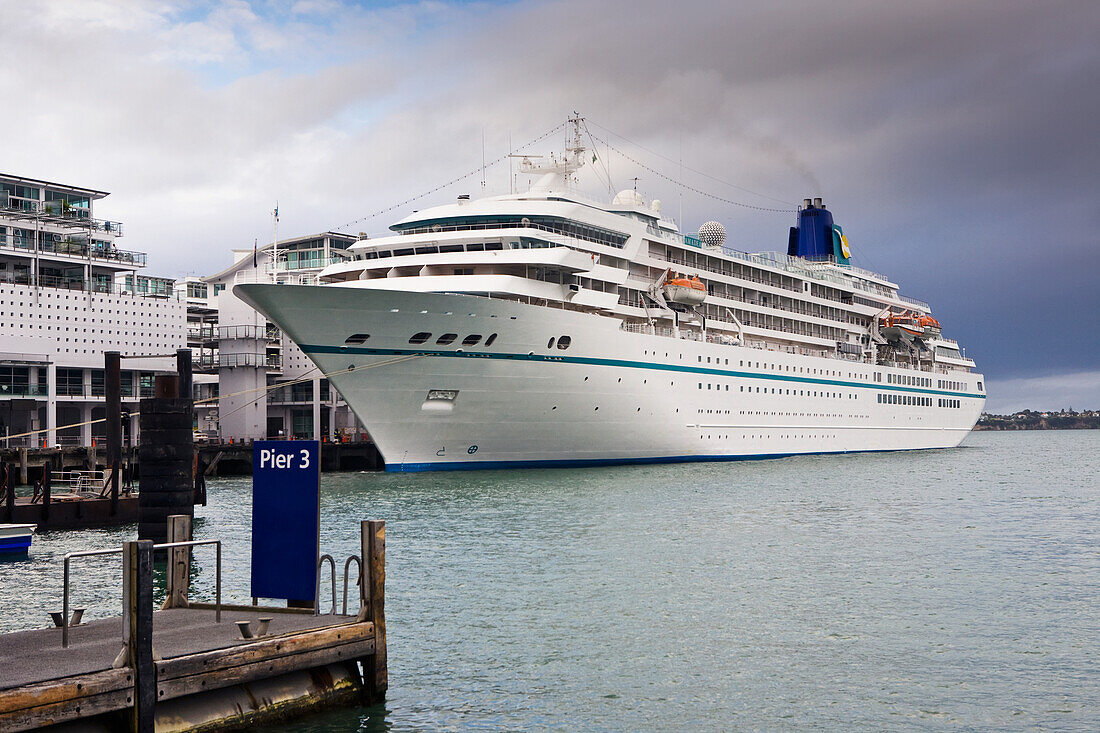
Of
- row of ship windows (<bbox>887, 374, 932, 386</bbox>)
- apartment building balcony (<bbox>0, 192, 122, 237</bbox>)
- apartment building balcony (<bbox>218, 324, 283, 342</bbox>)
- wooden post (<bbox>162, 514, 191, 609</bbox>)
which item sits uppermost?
apartment building balcony (<bbox>0, 192, 122, 237</bbox>)

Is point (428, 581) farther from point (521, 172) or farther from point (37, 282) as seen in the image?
point (37, 282)

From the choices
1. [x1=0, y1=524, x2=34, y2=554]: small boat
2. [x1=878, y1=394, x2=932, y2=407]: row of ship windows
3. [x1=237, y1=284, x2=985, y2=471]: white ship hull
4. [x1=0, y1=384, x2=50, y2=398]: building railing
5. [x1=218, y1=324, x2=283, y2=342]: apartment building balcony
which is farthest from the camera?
[x1=878, y1=394, x2=932, y2=407]: row of ship windows

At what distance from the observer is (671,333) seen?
45281mm

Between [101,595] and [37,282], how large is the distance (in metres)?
40.9

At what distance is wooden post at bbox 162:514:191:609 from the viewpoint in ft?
37.8

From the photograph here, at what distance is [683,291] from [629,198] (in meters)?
5.60

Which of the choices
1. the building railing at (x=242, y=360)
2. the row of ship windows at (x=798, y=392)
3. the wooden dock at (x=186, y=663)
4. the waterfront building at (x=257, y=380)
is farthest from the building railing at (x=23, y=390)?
the wooden dock at (x=186, y=663)

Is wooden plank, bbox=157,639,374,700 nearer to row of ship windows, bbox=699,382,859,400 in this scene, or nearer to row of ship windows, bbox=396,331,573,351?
row of ship windows, bbox=396,331,573,351

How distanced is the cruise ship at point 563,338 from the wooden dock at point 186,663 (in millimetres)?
22809

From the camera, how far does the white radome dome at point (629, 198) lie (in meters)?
47.5

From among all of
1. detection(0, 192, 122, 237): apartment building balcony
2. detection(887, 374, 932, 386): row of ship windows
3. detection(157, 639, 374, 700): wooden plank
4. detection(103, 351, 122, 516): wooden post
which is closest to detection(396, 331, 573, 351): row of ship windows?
detection(103, 351, 122, 516): wooden post

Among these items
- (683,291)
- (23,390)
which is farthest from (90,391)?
(683,291)

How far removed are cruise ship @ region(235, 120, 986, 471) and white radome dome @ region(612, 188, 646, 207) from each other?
74 millimetres

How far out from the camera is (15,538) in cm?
2142
